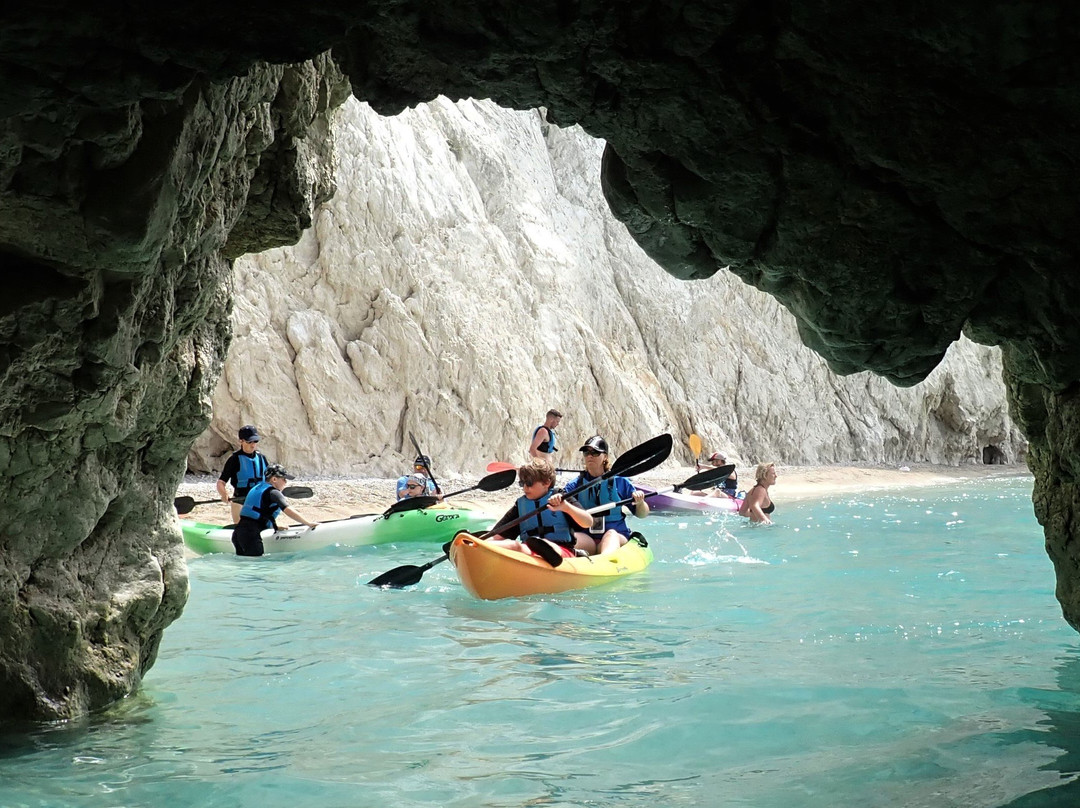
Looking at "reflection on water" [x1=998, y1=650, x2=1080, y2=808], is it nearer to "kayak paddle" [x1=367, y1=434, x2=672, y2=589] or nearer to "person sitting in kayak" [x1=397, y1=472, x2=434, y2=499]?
"kayak paddle" [x1=367, y1=434, x2=672, y2=589]

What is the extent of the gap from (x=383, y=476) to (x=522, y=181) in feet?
35.0

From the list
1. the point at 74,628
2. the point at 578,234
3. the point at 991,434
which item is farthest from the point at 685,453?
the point at 74,628

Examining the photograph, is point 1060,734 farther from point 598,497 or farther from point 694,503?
point 694,503

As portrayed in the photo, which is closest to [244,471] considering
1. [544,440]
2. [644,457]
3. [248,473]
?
[248,473]

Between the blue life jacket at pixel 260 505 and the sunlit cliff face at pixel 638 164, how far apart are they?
7176 millimetres

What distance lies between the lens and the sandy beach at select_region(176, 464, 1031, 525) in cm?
1435

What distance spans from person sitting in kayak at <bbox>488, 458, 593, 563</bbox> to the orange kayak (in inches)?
5.5

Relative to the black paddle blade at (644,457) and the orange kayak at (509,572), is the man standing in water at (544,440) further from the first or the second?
the orange kayak at (509,572)

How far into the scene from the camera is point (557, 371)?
75.3ft

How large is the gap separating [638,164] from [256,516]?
8.90m

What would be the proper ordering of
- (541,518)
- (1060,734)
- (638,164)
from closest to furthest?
(638,164), (1060,734), (541,518)

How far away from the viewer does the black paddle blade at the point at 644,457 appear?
27.7ft

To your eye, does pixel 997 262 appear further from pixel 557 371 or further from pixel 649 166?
pixel 557 371

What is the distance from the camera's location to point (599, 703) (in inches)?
189
